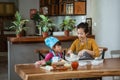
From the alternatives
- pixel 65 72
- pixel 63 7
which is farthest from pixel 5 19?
pixel 65 72

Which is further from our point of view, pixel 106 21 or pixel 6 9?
pixel 6 9

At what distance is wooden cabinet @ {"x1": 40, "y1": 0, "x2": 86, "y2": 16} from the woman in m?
3.11

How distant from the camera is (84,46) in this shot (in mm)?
4074

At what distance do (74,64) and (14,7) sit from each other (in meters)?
8.00

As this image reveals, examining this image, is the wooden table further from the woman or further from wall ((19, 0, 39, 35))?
wall ((19, 0, 39, 35))

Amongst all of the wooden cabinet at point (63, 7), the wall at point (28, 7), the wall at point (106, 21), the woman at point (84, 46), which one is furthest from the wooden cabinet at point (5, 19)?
the woman at point (84, 46)

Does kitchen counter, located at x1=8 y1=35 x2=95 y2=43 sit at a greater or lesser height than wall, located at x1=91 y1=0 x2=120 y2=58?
lesser

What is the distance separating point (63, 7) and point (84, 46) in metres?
4.86

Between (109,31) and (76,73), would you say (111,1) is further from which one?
(76,73)

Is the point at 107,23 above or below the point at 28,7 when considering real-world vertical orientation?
below

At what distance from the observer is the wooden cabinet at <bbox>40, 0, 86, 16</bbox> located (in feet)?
24.1

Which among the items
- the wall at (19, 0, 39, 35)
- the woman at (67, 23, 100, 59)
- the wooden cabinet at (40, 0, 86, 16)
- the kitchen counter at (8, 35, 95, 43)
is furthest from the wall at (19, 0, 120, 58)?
the wall at (19, 0, 39, 35)

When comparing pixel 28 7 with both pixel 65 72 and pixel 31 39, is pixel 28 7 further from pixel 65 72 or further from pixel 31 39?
pixel 65 72

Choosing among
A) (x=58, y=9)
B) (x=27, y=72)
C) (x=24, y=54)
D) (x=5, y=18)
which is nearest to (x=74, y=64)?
(x=27, y=72)
